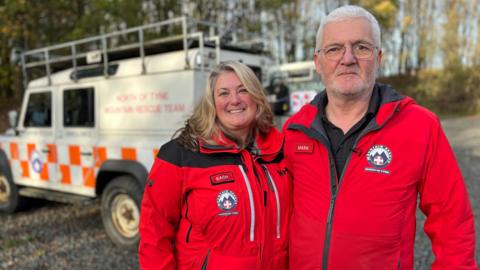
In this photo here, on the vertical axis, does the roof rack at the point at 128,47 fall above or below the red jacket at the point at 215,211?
above

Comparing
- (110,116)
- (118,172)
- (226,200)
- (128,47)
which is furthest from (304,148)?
(110,116)

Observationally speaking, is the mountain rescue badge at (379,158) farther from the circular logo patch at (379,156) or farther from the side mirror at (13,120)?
the side mirror at (13,120)

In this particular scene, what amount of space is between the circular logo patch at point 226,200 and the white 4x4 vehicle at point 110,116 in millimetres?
2187

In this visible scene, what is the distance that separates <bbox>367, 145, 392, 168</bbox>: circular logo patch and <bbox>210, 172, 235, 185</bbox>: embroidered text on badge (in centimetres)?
58

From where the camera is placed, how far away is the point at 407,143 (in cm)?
154

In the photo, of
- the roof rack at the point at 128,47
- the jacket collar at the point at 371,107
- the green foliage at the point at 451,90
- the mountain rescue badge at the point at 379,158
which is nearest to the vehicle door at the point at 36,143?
the roof rack at the point at 128,47

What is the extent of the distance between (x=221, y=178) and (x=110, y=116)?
3014 mm

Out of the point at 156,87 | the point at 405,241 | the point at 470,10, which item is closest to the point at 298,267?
the point at 405,241

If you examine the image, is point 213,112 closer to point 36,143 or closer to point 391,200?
point 391,200

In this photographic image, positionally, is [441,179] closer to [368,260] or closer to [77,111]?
[368,260]

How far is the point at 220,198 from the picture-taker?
1734 mm

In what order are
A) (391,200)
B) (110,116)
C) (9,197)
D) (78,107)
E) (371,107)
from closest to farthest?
1. (391,200)
2. (371,107)
3. (110,116)
4. (78,107)
5. (9,197)

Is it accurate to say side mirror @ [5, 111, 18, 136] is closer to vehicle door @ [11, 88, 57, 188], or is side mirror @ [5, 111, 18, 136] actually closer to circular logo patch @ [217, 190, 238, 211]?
vehicle door @ [11, 88, 57, 188]

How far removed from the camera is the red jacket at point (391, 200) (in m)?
1.51
